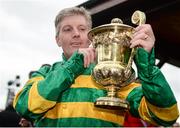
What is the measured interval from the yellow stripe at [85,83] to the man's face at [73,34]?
0.60 feet

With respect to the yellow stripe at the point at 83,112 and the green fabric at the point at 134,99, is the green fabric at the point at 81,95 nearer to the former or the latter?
the yellow stripe at the point at 83,112

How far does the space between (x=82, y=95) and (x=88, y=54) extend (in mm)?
222

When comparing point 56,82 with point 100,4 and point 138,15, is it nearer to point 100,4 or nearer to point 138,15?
point 138,15

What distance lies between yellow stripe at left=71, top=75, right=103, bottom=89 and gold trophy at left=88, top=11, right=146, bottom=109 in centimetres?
12

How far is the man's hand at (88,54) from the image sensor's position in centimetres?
249

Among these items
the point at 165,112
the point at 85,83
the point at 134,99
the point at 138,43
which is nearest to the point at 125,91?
the point at 134,99

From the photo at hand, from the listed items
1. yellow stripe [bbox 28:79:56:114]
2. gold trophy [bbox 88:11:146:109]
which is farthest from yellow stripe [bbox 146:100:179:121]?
yellow stripe [bbox 28:79:56:114]

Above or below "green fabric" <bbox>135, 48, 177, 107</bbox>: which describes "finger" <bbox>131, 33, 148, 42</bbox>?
above

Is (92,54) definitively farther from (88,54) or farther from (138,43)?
(138,43)

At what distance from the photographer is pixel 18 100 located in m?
2.61

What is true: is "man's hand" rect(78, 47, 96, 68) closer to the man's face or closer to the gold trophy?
the gold trophy

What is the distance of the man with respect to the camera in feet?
7.43

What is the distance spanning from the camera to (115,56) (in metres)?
2.42

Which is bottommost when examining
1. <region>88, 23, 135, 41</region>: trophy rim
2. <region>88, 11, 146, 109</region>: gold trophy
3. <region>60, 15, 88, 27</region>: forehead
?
<region>88, 11, 146, 109</region>: gold trophy
